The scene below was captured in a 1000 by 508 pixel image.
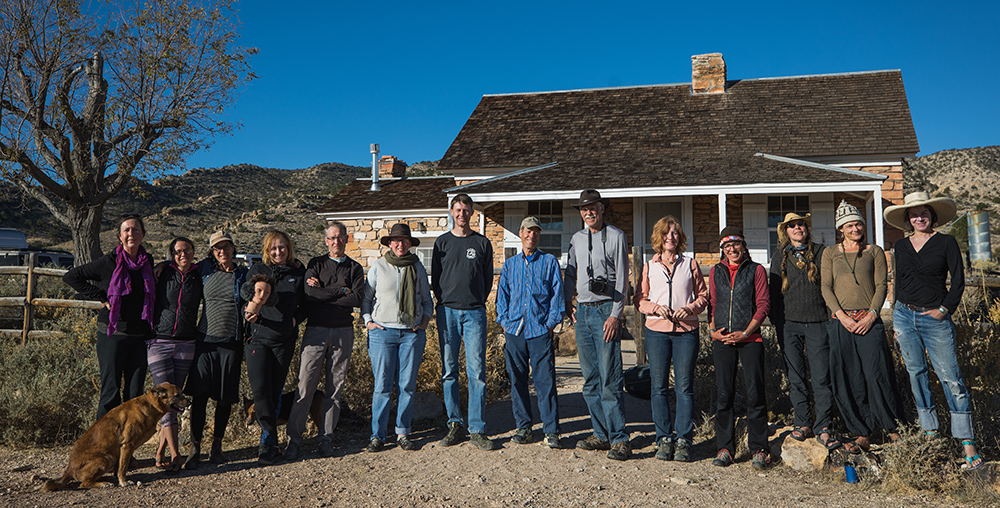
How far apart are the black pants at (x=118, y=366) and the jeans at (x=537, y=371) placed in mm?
2509

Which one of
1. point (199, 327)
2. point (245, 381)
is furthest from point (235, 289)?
point (245, 381)

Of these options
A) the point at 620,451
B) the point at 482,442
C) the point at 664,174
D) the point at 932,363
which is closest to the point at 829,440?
the point at 932,363

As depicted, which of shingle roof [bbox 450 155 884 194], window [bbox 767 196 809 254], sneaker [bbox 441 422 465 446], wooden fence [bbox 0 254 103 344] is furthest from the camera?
window [bbox 767 196 809 254]

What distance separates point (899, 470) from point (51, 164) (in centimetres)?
1137

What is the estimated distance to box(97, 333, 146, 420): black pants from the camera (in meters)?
4.13

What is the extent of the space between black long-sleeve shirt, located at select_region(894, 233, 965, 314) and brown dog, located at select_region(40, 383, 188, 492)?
4.54m

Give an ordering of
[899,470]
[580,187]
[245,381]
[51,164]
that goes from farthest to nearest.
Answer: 1. [580,187]
2. [51,164]
3. [245,381]
4. [899,470]

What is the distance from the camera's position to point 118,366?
416 centimetres

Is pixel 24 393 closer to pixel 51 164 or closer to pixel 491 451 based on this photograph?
pixel 491 451

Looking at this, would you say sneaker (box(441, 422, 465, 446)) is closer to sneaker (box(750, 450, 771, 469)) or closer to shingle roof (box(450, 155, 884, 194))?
sneaker (box(750, 450, 771, 469))

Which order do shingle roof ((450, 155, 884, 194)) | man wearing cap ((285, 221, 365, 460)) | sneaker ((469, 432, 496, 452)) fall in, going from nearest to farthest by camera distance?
man wearing cap ((285, 221, 365, 460))
sneaker ((469, 432, 496, 452))
shingle roof ((450, 155, 884, 194))

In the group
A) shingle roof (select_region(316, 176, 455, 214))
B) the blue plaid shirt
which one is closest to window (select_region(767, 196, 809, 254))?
shingle roof (select_region(316, 176, 455, 214))

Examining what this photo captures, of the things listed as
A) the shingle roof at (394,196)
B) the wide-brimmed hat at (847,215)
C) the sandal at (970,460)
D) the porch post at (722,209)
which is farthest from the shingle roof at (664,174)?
the sandal at (970,460)

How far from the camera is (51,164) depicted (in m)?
9.72
